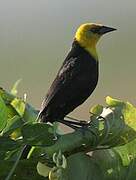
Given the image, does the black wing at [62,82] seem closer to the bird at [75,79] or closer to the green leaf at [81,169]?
the bird at [75,79]

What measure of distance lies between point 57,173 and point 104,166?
4.0 inches

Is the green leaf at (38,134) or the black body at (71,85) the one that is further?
the black body at (71,85)

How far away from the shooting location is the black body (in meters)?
1.66

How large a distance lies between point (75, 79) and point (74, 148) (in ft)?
2.83

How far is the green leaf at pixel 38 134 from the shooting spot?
2.81 ft

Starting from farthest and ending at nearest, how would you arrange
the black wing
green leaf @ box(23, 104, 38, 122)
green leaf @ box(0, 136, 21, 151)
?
the black wing, green leaf @ box(23, 104, 38, 122), green leaf @ box(0, 136, 21, 151)

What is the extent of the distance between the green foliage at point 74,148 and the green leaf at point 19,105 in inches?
3.1

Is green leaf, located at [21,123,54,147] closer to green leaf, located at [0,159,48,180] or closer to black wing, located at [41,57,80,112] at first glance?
green leaf, located at [0,159,48,180]

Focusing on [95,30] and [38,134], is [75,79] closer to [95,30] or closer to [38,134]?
[95,30]

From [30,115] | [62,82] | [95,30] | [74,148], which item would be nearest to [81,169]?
[74,148]

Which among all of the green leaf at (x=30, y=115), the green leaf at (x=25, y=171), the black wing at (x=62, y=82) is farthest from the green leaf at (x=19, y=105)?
the black wing at (x=62, y=82)

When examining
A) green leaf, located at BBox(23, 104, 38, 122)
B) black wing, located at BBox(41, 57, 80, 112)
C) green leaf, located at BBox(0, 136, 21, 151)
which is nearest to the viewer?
green leaf, located at BBox(0, 136, 21, 151)

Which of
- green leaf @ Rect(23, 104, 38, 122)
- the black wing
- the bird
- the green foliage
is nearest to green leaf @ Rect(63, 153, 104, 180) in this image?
the green foliage

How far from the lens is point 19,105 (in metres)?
1.07
